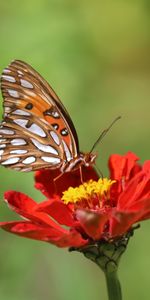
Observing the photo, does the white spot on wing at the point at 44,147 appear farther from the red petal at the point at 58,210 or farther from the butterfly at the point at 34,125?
the red petal at the point at 58,210

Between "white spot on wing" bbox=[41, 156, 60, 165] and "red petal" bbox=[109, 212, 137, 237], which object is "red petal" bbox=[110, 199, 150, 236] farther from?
"white spot on wing" bbox=[41, 156, 60, 165]

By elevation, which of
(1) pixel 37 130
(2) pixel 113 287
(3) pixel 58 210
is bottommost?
(2) pixel 113 287

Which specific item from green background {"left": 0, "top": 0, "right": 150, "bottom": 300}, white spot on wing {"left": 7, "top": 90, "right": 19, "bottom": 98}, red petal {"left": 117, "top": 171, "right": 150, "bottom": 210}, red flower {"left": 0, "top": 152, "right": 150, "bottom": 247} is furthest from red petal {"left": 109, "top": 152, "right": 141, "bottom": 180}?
green background {"left": 0, "top": 0, "right": 150, "bottom": 300}

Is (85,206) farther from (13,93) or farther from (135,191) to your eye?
(13,93)

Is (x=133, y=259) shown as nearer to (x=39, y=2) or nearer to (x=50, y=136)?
(x=50, y=136)

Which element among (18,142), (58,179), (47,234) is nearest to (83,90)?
(18,142)

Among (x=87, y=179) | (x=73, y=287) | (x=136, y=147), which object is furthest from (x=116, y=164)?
Result: (x=136, y=147)
